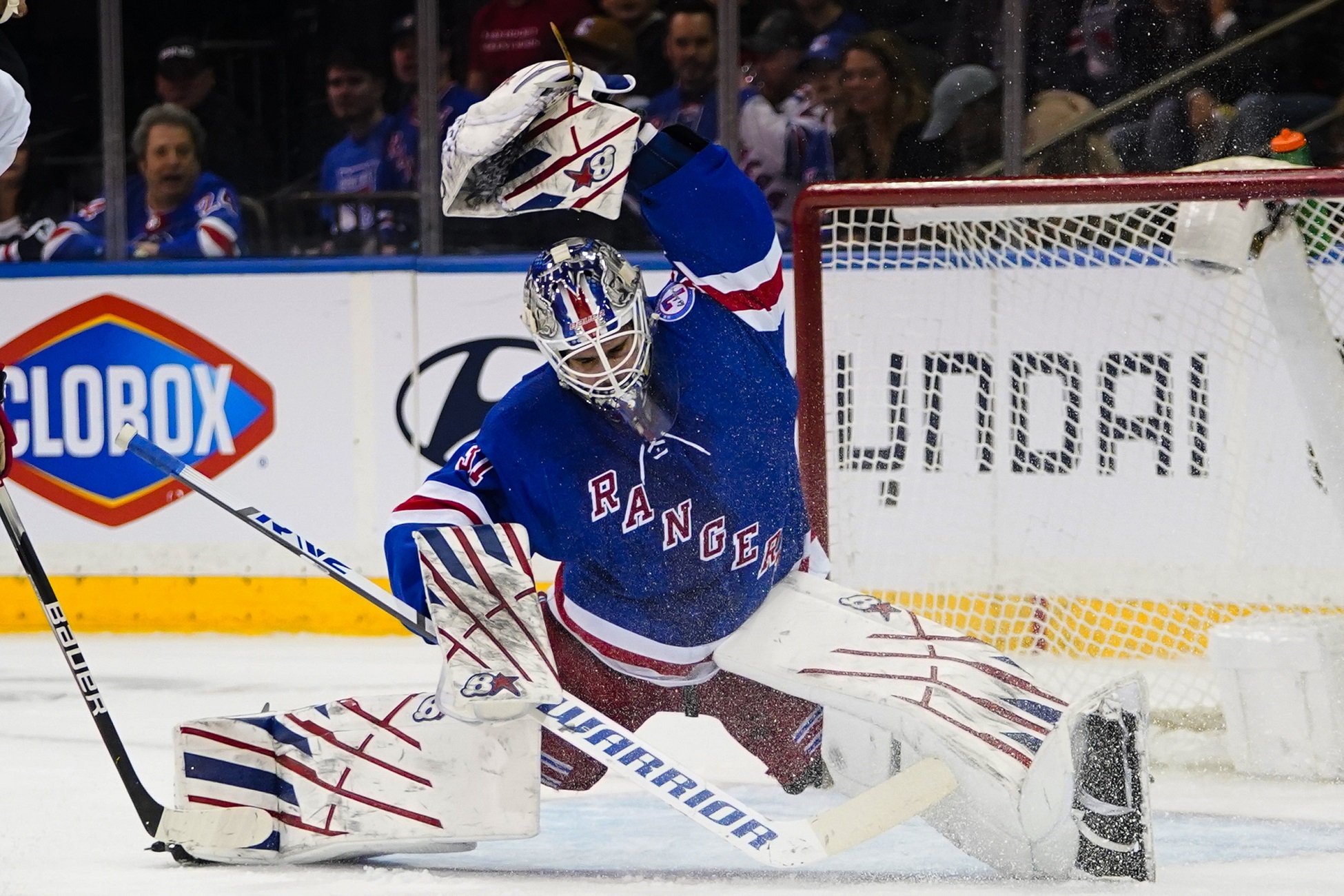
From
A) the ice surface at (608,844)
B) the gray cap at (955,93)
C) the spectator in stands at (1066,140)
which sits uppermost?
the gray cap at (955,93)

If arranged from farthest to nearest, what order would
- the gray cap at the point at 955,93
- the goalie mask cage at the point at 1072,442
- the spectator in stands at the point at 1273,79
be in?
the gray cap at the point at 955,93 < the spectator in stands at the point at 1273,79 < the goalie mask cage at the point at 1072,442

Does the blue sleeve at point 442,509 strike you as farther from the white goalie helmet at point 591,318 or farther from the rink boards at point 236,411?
the rink boards at point 236,411

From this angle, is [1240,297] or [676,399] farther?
[1240,297]

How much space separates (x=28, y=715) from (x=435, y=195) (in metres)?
1.66

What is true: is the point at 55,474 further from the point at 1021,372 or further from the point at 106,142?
the point at 1021,372

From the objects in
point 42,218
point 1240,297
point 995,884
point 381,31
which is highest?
point 381,31

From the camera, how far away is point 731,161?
2.50m

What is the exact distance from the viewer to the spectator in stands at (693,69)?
4.51m

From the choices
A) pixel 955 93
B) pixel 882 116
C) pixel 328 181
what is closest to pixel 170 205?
pixel 328 181

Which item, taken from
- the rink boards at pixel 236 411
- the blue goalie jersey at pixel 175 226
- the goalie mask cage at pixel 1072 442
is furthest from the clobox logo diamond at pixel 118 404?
the goalie mask cage at pixel 1072 442

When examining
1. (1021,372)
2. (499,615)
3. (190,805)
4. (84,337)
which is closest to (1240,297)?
(1021,372)

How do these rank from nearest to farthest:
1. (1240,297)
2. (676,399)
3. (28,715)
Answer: (676,399) → (1240,297) → (28,715)

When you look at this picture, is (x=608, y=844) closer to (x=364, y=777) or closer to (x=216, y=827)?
(x=364, y=777)

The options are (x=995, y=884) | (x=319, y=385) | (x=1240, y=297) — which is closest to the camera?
(x=995, y=884)
